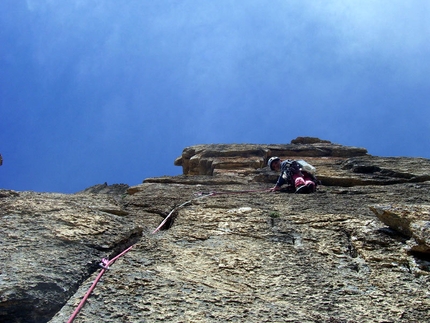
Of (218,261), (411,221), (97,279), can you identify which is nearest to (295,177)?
(411,221)

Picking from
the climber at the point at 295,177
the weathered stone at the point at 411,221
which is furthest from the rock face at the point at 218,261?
the climber at the point at 295,177

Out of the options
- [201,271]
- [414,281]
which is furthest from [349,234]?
[201,271]

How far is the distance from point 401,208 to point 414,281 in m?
1.41

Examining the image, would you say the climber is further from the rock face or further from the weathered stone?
the weathered stone

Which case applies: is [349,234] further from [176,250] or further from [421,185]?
[421,185]

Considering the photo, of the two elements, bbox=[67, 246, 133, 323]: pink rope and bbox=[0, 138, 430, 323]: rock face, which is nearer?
bbox=[67, 246, 133, 323]: pink rope

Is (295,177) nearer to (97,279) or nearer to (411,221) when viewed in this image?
(411,221)

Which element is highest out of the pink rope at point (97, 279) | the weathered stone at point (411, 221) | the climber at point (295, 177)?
the climber at point (295, 177)

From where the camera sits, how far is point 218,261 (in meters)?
4.75

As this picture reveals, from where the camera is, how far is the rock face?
3.69m

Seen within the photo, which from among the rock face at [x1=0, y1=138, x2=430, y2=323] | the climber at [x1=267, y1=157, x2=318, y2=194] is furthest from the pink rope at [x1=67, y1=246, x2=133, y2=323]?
the climber at [x1=267, y1=157, x2=318, y2=194]

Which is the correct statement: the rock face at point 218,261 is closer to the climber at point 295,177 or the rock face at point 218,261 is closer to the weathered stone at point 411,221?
the weathered stone at point 411,221

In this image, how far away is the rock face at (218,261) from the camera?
3691 mm

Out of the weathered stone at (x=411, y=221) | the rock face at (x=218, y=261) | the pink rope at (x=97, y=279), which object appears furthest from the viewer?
the weathered stone at (x=411, y=221)
